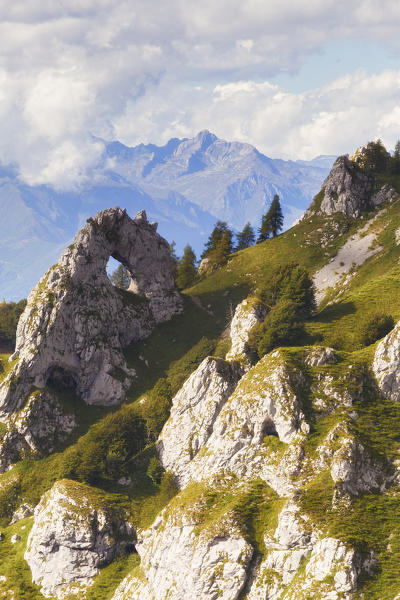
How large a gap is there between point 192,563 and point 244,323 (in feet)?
113

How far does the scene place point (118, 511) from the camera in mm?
50469

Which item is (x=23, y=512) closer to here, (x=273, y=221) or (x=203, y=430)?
(x=203, y=430)

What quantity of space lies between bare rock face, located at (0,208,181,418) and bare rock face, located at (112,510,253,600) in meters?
39.7

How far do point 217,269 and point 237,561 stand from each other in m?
84.4

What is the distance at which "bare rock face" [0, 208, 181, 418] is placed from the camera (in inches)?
2921

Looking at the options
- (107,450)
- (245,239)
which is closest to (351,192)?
(245,239)

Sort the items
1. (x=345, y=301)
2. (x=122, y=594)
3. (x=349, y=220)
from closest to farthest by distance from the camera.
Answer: (x=122, y=594) < (x=345, y=301) < (x=349, y=220)

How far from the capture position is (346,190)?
112 meters

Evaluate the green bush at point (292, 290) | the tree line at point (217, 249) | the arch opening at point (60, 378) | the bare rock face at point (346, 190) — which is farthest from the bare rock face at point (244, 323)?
the bare rock face at point (346, 190)

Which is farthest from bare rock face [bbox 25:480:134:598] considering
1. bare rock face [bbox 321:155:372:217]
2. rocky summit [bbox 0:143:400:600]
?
bare rock face [bbox 321:155:372:217]

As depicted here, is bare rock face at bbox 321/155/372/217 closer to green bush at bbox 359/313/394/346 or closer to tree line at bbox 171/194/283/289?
tree line at bbox 171/194/283/289

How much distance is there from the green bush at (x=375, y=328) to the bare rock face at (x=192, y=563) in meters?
26.6

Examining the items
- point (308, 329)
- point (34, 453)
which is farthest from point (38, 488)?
point (308, 329)

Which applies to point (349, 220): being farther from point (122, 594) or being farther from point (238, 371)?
point (122, 594)
